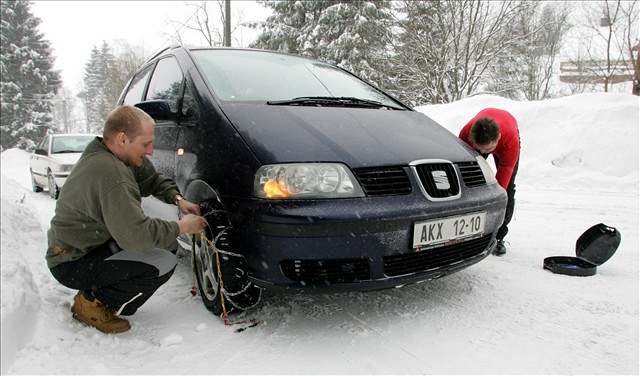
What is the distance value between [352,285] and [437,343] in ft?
1.66

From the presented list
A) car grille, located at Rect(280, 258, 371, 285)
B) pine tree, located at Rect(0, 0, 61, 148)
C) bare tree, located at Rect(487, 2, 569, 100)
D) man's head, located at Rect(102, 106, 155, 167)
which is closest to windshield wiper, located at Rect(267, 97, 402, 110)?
man's head, located at Rect(102, 106, 155, 167)

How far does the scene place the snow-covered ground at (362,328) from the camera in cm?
189

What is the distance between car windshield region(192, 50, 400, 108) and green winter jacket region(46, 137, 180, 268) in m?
0.73

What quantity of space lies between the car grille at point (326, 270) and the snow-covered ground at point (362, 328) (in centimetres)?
11

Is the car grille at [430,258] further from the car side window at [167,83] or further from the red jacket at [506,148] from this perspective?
the car side window at [167,83]

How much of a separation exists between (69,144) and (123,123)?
23.2ft

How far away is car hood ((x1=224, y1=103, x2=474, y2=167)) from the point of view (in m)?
2.07

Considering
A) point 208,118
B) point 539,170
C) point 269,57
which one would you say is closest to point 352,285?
point 208,118

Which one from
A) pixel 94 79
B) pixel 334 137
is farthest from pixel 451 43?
pixel 94 79

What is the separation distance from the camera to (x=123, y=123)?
7.02 feet

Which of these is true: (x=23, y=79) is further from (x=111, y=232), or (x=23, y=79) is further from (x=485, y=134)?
(x=485, y=134)

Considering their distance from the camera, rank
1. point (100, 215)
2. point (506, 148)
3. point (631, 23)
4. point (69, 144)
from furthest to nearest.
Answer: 1. point (631, 23)
2. point (69, 144)
3. point (506, 148)
4. point (100, 215)

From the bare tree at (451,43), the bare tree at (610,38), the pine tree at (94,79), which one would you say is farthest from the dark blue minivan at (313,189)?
the pine tree at (94,79)

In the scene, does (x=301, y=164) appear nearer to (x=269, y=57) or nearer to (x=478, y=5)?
(x=269, y=57)
